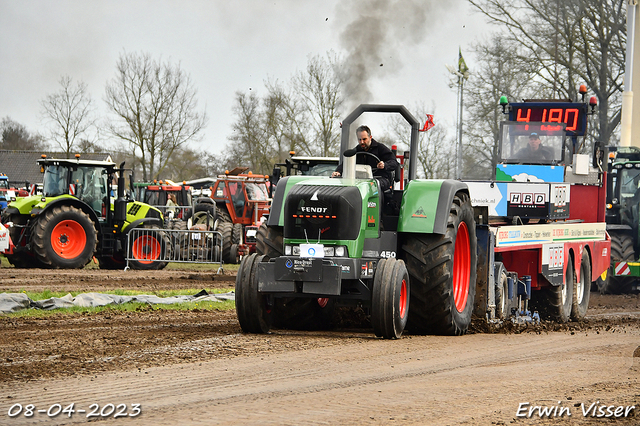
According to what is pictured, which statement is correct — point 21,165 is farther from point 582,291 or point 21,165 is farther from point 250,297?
point 250,297

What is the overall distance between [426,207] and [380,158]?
2.50 feet

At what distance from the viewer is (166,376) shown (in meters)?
5.86

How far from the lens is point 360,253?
318 inches

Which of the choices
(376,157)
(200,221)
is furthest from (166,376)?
(200,221)

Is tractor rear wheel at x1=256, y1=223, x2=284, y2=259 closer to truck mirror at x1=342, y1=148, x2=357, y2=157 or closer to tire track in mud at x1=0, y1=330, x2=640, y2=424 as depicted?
tire track in mud at x1=0, y1=330, x2=640, y2=424

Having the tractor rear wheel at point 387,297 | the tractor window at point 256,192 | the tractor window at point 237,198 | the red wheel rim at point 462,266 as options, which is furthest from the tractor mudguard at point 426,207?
the tractor window at point 237,198

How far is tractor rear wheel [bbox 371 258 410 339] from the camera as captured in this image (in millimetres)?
7828

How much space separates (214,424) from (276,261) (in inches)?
139

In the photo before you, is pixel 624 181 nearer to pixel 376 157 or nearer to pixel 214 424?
pixel 376 157

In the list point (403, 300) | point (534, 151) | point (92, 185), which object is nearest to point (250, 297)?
point (403, 300)

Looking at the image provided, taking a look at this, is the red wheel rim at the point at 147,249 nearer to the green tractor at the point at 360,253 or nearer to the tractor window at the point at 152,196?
the green tractor at the point at 360,253

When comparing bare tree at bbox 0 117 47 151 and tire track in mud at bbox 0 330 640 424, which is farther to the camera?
bare tree at bbox 0 117 47 151

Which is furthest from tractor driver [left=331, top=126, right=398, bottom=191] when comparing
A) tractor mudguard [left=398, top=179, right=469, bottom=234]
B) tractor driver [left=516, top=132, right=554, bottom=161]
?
tractor driver [left=516, top=132, right=554, bottom=161]

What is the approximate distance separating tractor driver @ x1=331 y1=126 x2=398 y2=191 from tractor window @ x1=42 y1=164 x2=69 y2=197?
39.5 feet
